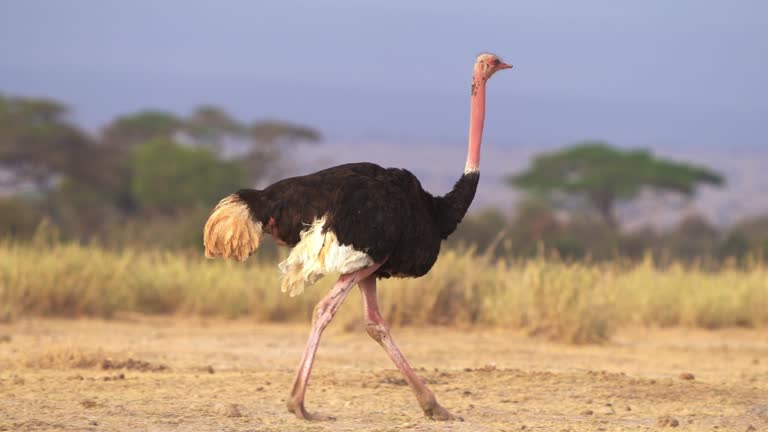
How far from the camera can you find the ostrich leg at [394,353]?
717 centimetres

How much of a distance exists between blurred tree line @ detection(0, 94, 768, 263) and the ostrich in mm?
15901

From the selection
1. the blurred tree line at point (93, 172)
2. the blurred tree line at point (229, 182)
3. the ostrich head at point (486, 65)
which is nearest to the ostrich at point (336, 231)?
the ostrich head at point (486, 65)

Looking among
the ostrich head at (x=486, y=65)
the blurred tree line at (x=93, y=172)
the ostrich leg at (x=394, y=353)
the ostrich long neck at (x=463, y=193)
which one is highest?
the blurred tree line at (x=93, y=172)

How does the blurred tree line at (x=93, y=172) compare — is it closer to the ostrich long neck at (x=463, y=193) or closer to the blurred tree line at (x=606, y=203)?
the blurred tree line at (x=606, y=203)

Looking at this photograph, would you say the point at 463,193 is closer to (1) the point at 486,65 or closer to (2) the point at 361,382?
(1) the point at 486,65

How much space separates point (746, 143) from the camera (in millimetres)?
182375

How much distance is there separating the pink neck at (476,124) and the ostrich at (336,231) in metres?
0.45

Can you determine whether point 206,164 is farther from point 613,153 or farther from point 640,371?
point 640,371

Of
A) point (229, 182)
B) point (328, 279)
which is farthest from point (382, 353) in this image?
point (229, 182)

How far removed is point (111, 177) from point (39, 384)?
105ft

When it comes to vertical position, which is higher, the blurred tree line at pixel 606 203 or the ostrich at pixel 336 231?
the blurred tree line at pixel 606 203

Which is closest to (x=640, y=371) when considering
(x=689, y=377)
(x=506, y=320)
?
(x=689, y=377)

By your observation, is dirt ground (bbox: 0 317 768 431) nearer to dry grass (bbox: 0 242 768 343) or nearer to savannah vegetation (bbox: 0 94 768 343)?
dry grass (bbox: 0 242 768 343)

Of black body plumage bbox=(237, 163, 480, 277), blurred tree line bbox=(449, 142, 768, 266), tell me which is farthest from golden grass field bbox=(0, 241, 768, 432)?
blurred tree line bbox=(449, 142, 768, 266)
